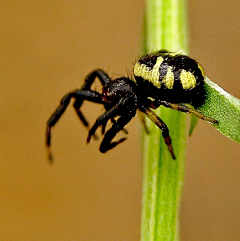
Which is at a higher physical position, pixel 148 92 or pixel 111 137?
pixel 148 92

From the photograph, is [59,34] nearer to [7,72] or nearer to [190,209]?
[7,72]

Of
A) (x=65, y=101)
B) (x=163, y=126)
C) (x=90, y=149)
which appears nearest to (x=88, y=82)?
(x=65, y=101)

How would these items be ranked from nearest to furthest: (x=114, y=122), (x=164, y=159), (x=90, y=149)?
1. (x=164, y=159)
2. (x=114, y=122)
3. (x=90, y=149)

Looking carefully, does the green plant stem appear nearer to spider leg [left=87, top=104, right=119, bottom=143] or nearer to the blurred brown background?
spider leg [left=87, top=104, right=119, bottom=143]

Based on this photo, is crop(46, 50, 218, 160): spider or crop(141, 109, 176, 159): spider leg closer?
crop(141, 109, 176, 159): spider leg

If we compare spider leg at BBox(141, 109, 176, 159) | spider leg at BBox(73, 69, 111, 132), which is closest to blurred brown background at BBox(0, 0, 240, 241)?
spider leg at BBox(73, 69, 111, 132)

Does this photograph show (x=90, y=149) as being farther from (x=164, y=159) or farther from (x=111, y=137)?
(x=164, y=159)
